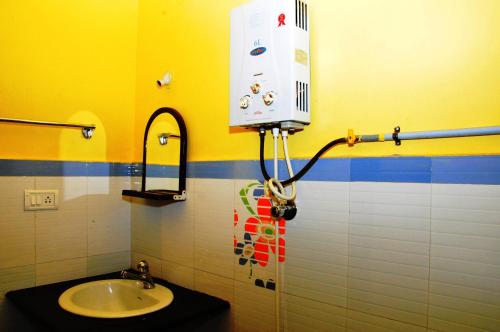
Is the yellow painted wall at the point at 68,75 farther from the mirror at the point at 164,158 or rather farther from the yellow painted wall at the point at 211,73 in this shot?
the mirror at the point at 164,158

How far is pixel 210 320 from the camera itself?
1442 millimetres

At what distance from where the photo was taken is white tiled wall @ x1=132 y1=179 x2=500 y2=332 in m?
0.94

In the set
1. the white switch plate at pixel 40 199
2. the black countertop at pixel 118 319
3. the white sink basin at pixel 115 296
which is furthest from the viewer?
the white switch plate at pixel 40 199

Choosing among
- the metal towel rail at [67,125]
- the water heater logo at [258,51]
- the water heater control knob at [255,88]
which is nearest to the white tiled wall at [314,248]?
the metal towel rail at [67,125]

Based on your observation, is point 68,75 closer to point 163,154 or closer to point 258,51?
point 163,154

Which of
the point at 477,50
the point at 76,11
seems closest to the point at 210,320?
the point at 477,50

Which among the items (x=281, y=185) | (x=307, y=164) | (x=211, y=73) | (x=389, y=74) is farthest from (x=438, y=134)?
(x=211, y=73)

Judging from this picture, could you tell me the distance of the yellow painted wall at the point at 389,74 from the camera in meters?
0.94

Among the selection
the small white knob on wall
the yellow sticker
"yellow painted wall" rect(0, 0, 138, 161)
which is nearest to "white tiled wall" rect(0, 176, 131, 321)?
"yellow painted wall" rect(0, 0, 138, 161)

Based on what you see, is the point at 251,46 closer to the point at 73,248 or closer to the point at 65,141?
the point at 65,141

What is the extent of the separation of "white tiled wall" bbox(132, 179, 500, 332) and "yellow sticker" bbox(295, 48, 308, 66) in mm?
408

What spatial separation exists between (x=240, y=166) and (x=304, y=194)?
32cm

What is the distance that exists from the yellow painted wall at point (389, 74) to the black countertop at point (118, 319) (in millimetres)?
611

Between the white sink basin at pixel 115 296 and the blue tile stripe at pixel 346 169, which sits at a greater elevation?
the blue tile stripe at pixel 346 169
